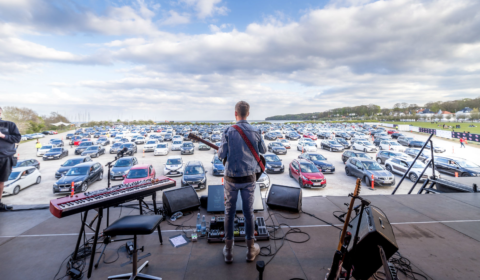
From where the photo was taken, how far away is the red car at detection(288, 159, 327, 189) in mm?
11543

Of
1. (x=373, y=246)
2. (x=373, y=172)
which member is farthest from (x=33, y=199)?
(x=373, y=172)

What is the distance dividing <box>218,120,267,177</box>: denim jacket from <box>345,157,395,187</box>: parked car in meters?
11.9

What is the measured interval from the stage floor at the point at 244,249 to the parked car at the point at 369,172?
7002mm

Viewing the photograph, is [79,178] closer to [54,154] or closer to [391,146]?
[54,154]

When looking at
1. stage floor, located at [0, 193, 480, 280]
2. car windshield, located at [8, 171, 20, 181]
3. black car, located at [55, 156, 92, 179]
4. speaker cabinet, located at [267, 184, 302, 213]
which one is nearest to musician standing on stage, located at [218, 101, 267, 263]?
stage floor, located at [0, 193, 480, 280]

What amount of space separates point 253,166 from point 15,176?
15.0m

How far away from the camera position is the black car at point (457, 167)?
43.1ft

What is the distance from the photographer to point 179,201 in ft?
15.8

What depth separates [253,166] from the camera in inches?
116

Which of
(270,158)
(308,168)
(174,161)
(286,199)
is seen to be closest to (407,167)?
(308,168)

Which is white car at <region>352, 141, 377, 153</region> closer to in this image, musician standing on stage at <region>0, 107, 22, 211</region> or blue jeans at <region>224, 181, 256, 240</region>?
blue jeans at <region>224, 181, 256, 240</region>

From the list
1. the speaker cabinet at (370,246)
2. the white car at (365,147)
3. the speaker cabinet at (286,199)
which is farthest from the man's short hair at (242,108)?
the white car at (365,147)

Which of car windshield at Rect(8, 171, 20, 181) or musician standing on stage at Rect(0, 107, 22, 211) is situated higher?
musician standing on stage at Rect(0, 107, 22, 211)

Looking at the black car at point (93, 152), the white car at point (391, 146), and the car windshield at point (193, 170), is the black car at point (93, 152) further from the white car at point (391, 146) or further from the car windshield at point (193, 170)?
the white car at point (391, 146)
